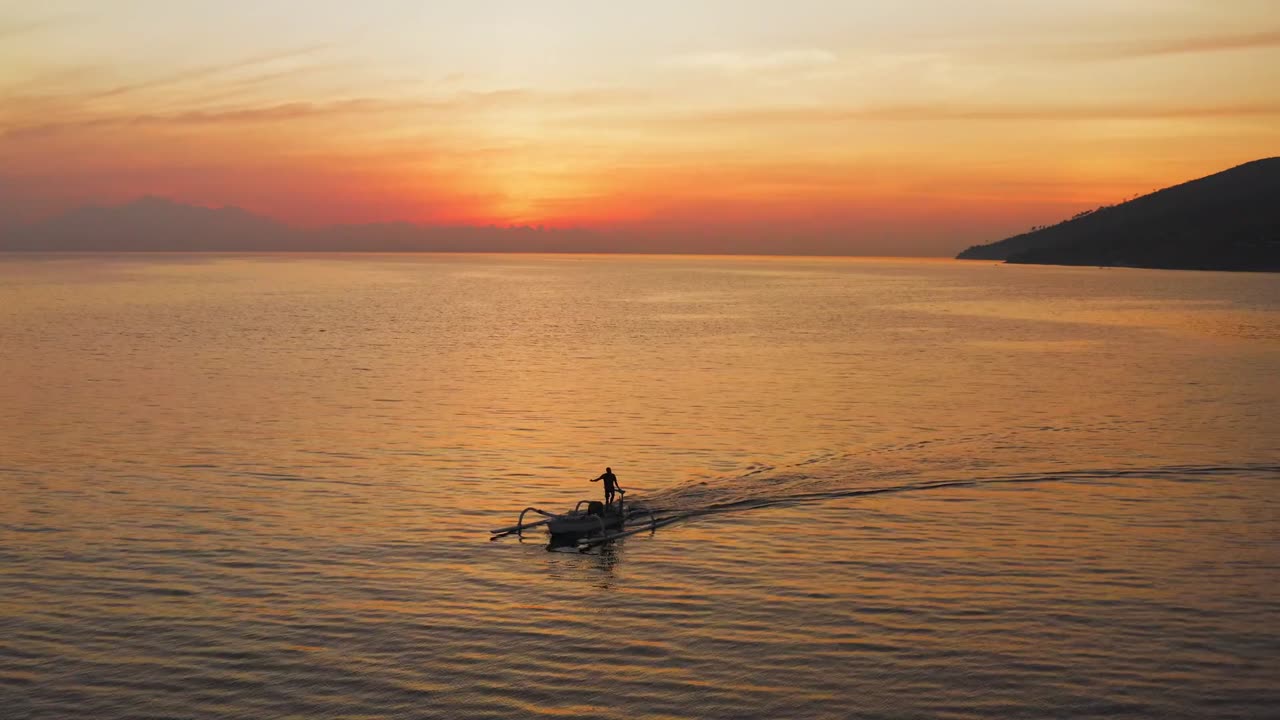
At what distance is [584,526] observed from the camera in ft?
133

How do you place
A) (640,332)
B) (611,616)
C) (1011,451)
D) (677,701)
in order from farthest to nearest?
(640,332), (1011,451), (611,616), (677,701)

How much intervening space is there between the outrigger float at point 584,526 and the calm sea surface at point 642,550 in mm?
724

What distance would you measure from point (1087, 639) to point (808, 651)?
7.85m

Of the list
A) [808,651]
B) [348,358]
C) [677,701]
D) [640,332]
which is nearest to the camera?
[677,701]

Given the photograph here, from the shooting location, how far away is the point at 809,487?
2009 inches

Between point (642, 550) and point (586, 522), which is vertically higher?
point (586, 522)

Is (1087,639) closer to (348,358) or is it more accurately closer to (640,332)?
(348,358)

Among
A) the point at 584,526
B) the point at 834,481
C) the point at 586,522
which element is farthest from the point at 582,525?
the point at 834,481

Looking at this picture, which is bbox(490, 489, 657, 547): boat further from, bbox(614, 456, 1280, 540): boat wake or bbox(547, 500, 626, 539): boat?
bbox(614, 456, 1280, 540): boat wake

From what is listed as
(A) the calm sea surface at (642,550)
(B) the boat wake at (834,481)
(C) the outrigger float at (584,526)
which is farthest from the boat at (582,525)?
(B) the boat wake at (834,481)

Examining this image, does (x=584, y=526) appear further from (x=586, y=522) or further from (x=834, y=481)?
(x=834, y=481)

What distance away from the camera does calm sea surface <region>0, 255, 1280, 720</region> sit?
2728cm

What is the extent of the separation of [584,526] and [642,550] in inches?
91.5

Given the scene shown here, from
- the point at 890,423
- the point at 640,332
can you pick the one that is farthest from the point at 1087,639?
the point at 640,332
